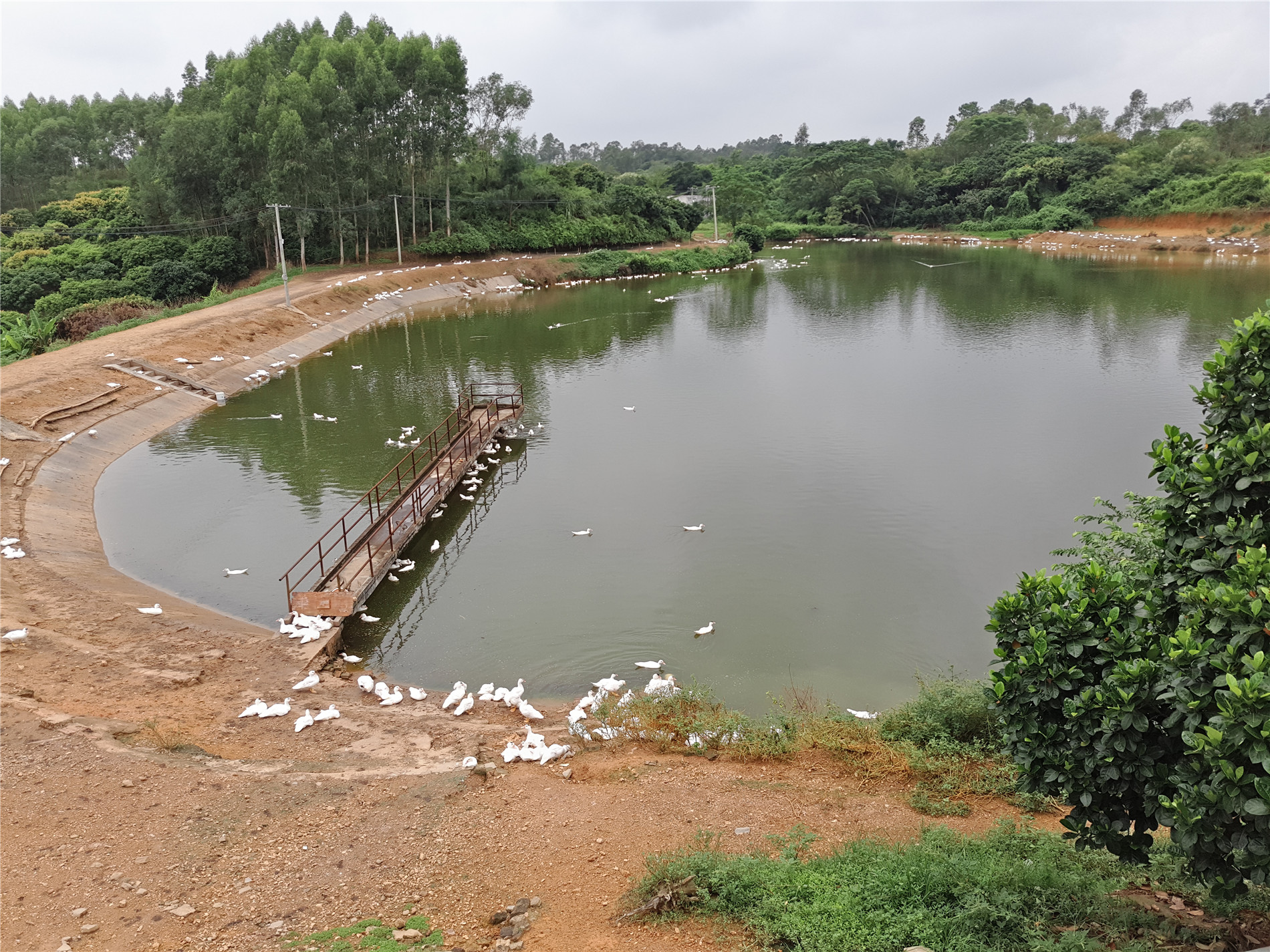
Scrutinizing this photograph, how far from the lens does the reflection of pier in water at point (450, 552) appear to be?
45.8 feet

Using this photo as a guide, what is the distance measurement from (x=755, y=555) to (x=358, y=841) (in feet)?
31.6

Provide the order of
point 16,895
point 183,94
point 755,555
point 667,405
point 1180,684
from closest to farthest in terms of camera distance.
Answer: point 1180,684 → point 16,895 → point 755,555 → point 667,405 → point 183,94

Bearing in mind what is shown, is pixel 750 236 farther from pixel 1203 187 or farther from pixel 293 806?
pixel 293 806

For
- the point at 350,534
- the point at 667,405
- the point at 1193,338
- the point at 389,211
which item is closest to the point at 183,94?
the point at 389,211

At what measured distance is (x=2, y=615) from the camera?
1262cm

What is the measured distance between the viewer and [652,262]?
63.3 meters

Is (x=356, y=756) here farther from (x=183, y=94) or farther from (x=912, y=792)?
(x=183, y=94)

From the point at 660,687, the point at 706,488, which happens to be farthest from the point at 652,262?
the point at 660,687

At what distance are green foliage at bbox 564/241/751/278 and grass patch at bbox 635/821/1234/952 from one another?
55.9m

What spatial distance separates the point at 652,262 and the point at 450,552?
165 ft

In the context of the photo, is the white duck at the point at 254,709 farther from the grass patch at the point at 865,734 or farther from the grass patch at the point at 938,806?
the grass patch at the point at 938,806

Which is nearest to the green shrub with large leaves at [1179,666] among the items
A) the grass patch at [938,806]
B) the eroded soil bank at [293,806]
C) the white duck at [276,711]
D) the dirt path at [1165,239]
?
the grass patch at [938,806]

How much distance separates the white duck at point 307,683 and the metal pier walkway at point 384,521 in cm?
175

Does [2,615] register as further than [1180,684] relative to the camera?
Yes
